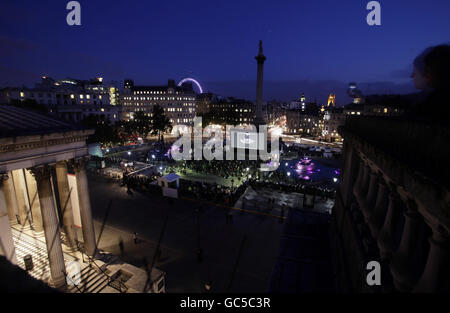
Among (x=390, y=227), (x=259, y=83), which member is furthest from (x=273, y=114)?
(x=390, y=227)

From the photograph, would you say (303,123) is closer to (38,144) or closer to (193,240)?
(193,240)

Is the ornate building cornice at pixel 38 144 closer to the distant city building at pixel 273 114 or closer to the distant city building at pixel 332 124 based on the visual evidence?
the distant city building at pixel 332 124

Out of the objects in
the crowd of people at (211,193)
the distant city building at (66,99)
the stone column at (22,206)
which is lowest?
the crowd of people at (211,193)

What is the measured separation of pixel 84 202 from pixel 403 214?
14762 mm

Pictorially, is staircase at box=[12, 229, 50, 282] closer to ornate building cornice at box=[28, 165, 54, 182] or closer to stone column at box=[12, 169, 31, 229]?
stone column at box=[12, 169, 31, 229]

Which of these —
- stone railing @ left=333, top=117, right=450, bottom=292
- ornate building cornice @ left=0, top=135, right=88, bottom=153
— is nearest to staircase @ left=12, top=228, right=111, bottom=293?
ornate building cornice @ left=0, top=135, right=88, bottom=153

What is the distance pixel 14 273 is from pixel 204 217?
13.2 metres

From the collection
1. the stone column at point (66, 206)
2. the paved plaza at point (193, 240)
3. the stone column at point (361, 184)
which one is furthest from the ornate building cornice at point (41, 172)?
the stone column at point (361, 184)

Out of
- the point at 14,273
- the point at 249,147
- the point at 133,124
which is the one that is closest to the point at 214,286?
the point at 14,273

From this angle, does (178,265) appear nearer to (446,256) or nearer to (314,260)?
(314,260)

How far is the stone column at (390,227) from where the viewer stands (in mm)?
6594

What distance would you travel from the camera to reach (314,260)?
11508 mm

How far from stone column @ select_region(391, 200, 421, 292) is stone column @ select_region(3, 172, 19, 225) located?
20.7 meters

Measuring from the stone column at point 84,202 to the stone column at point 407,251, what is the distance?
14.0 m
